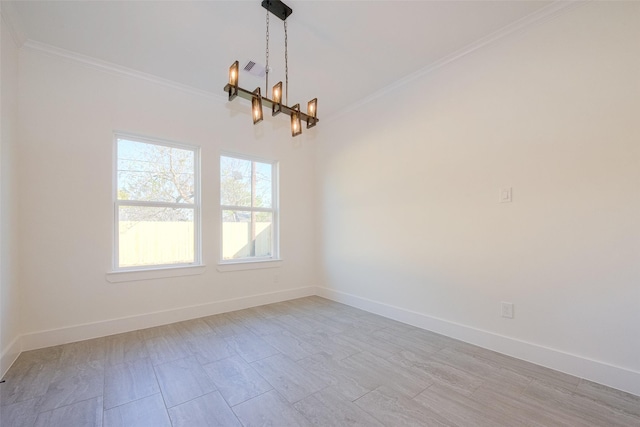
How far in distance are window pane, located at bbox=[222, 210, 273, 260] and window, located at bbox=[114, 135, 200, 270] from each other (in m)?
0.40

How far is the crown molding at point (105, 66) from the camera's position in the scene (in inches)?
101

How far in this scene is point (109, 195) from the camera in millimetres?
2895

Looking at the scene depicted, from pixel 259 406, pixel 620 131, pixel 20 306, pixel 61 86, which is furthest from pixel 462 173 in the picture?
pixel 20 306

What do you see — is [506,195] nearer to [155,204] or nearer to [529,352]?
[529,352]

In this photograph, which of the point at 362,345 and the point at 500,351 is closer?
the point at 500,351

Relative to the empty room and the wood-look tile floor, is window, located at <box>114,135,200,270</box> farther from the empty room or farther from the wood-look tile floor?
the wood-look tile floor

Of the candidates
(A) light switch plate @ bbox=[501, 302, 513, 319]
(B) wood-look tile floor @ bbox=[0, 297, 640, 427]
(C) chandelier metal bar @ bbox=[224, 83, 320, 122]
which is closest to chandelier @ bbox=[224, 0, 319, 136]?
(C) chandelier metal bar @ bbox=[224, 83, 320, 122]

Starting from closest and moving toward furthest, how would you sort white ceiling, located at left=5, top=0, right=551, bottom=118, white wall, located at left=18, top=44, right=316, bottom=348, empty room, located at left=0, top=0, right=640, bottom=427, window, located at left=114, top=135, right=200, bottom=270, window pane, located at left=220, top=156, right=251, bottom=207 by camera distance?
empty room, located at left=0, top=0, right=640, bottom=427 < white ceiling, located at left=5, top=0, right=551, bottom=118 < white wall, located at left=18, top=44, right=316, bottom=348 < window, located at left=114, top=135, right=200, bottom=270 < window pane, located at left=220, top=156, right=251, bottom=207

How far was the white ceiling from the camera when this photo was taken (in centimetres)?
221

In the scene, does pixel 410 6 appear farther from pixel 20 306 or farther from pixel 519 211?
pixel 20 306

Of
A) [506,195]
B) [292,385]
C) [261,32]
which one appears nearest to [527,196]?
[506,195]

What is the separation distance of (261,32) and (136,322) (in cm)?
324

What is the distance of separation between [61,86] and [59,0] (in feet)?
2.91

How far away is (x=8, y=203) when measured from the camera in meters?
2.26
